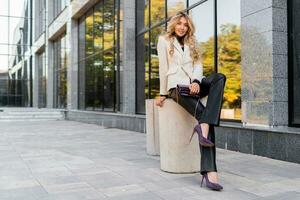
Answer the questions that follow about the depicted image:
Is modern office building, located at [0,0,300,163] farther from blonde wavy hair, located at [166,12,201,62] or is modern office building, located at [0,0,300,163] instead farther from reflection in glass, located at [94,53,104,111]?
blonde wavy hair, located at [166,12,201,62]

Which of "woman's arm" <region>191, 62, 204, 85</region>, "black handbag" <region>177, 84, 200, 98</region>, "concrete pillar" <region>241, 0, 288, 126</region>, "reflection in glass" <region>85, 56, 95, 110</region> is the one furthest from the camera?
"reflection in glass" <region>85, 56, 95, 110</region>

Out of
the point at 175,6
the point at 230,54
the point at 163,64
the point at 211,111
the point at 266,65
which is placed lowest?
the point at 211,111

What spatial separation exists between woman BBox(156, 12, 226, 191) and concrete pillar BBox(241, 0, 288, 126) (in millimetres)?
2703

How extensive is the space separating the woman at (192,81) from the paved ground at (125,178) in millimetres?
473

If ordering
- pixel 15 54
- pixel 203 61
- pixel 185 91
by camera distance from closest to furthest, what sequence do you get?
pixel 185 91 < pixel 203 61 < pixel 15 54

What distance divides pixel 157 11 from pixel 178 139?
31.5 ft

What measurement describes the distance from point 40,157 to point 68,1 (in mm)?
19887

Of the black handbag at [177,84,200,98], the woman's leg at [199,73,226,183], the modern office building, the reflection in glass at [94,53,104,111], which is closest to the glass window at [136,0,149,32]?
the modern office building

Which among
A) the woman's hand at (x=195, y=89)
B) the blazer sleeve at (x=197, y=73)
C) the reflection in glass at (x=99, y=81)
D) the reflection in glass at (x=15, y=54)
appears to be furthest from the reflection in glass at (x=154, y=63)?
the reflection in glass at (x=15, y=54)

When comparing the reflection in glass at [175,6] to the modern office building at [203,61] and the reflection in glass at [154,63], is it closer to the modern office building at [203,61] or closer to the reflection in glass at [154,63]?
the modern office building at [203,61]

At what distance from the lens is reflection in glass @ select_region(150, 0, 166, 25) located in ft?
45.2

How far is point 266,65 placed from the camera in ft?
24.6

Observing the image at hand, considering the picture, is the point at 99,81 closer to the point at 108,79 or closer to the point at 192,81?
the point at 108,79

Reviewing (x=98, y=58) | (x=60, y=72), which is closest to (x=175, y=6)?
(x=98, y=58)
